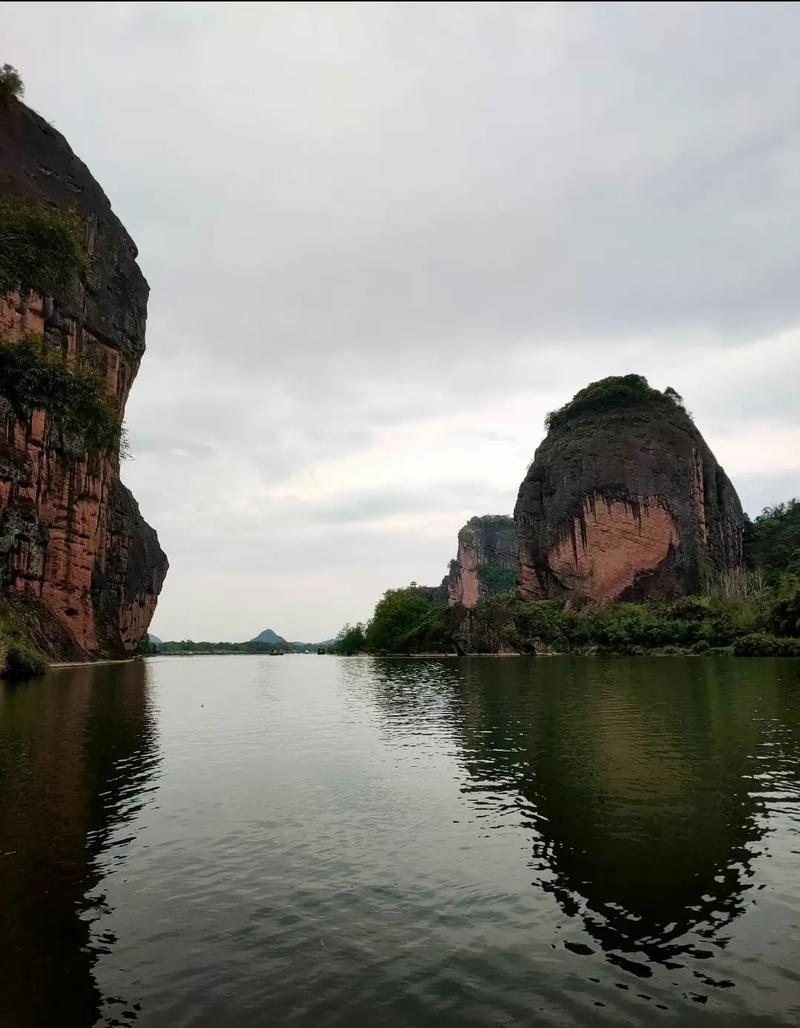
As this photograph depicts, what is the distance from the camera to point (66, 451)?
6956 cm

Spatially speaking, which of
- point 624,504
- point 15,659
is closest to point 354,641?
point 624,504

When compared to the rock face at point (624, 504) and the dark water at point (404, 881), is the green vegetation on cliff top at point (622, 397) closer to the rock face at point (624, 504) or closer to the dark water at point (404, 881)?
the rock face at point (624, 504)

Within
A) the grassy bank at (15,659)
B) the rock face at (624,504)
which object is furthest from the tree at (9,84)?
the rock face at (624,504)

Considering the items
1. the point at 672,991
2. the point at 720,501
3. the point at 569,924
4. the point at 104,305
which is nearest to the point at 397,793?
the point at 569,924

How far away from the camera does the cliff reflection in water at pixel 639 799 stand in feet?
27.5

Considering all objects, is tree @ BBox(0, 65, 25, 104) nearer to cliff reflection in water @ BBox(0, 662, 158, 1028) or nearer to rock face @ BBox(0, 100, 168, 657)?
rock face @ BBox(0, 100, 168, 657)

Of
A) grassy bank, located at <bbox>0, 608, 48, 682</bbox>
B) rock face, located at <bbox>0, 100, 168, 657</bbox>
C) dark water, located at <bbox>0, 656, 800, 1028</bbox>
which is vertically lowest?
dark water, located at <bbox>0, 656, 800, 1028</bbox>

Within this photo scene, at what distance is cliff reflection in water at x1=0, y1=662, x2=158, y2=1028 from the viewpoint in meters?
6.70

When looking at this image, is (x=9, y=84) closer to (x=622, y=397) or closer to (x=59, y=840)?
(x=59, y=840)

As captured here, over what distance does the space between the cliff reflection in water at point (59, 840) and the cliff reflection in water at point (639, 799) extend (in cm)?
551

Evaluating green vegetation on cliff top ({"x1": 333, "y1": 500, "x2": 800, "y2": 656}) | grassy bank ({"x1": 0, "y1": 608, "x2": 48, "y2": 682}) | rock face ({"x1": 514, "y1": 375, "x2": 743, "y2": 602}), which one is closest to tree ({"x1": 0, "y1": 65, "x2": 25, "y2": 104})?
grassy bank ({"x1": 0, "y1": 608, "x2": 48, "y2": 682})

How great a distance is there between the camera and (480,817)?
13.0 metres

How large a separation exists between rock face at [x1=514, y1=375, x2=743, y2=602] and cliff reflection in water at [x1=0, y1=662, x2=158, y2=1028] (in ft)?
335

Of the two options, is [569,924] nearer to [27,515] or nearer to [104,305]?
[27,515]
